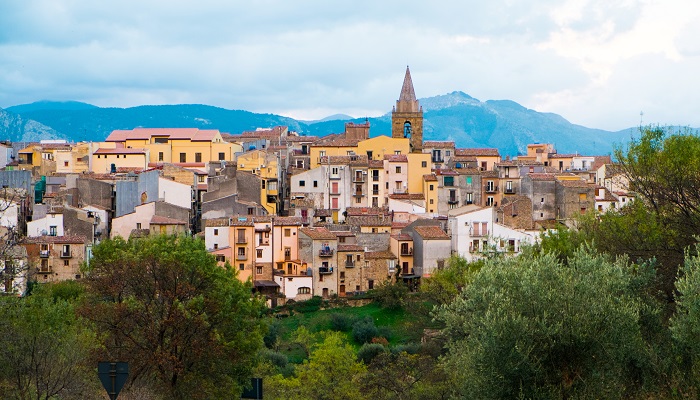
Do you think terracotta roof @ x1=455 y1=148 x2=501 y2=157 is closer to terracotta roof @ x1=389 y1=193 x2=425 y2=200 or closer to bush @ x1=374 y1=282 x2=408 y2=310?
terracotta roof @ x1=389 y1=193 x2=425 y2=200

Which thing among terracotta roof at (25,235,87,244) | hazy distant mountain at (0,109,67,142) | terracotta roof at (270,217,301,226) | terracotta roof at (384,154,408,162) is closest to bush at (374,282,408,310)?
terracotta roof at (270,217,301,226)

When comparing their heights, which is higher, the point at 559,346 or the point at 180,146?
the point at 180,146

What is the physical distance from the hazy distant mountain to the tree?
5685 inches

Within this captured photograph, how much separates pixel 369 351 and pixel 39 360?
27122 mm

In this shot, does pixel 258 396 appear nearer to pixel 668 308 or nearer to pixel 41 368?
pixel 41 368

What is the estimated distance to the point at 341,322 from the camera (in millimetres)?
Result: 61500

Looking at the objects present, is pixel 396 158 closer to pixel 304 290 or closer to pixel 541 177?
pixel 541 177

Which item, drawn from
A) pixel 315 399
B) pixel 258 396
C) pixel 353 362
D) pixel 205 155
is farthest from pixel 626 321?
pixel 205 155

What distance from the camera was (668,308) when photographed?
30.3 m

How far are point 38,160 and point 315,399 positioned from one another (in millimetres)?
51795

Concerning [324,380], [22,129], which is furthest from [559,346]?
[22,129]

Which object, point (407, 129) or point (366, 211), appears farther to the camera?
point (407, 129)

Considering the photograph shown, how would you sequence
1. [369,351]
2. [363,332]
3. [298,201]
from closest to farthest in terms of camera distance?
1. [369,351]
2. [363,332]
3. [298,201]

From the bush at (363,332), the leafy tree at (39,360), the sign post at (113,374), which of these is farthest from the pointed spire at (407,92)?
the sign post at (113,374)
